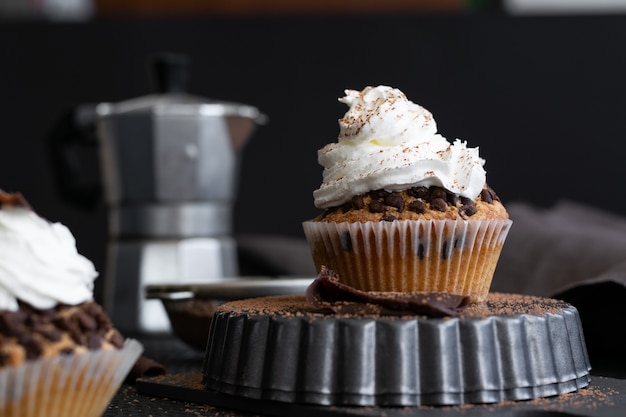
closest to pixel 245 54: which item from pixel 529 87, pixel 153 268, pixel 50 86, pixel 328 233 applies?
pixel 50 86

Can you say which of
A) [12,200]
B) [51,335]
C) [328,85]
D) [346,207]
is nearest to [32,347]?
[51,335]

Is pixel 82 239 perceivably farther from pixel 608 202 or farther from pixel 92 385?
pixel 92 385

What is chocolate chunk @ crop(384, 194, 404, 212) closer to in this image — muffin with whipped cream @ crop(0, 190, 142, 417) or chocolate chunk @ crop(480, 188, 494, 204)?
chocolate chunk @ crop(480, 188, 494, 204)

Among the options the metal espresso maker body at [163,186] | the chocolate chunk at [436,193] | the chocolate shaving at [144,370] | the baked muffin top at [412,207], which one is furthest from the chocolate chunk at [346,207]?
the metal espresso maker body at [163,186]

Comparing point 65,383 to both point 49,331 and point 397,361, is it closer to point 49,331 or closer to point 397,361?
point 49,331

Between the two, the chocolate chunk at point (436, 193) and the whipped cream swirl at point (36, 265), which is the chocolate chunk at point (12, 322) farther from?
the chocolate chunk at point (436, 193)

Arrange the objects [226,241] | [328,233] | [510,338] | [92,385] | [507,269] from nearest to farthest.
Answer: [92,385] < [510,338] < [328,233] < [507,269] < [226,241]
